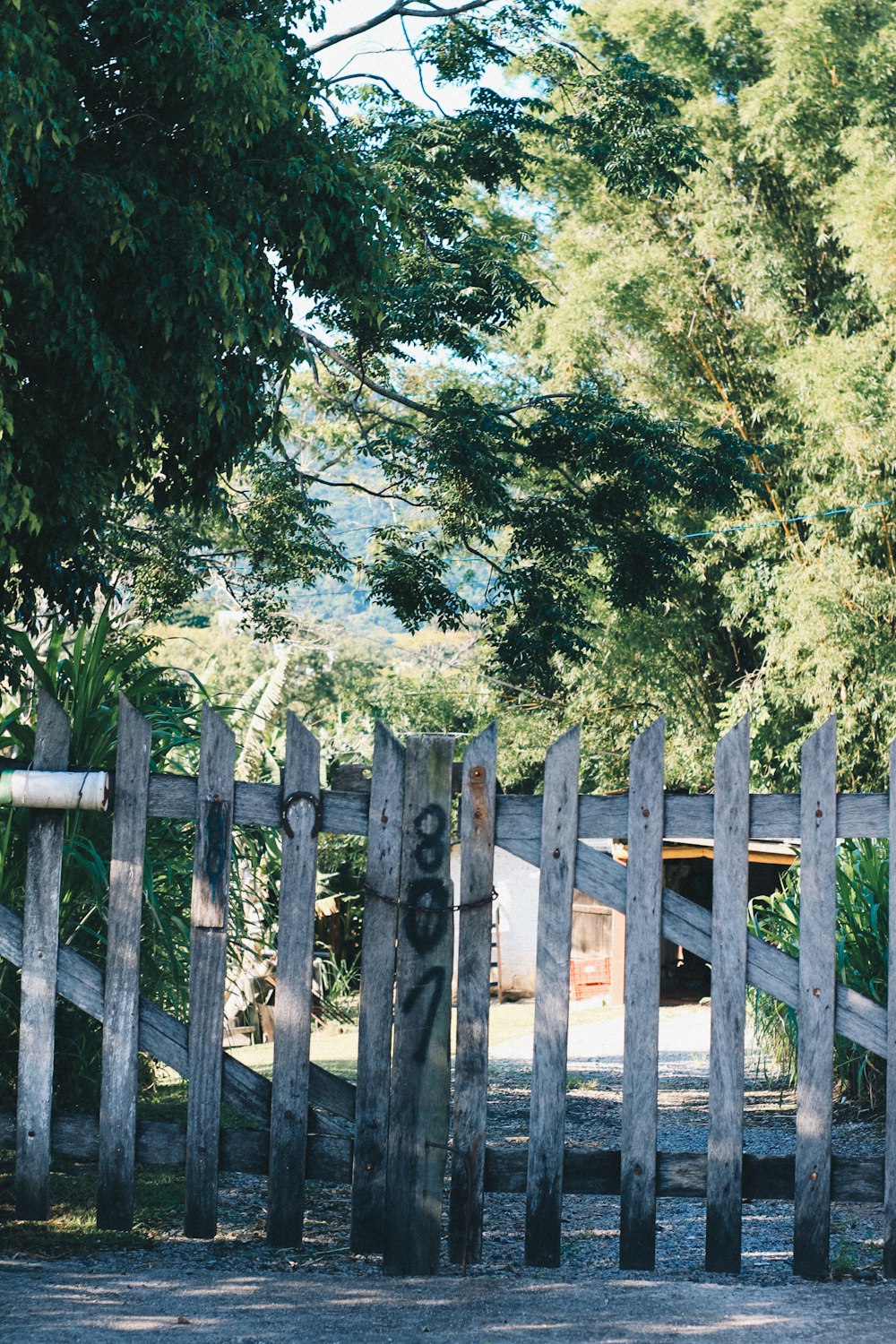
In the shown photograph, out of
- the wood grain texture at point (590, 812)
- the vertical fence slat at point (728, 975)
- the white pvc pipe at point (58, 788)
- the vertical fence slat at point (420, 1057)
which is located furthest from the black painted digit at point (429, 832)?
the white pvc pipe at point (58, 788)

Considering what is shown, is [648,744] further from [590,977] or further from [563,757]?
[590,977]

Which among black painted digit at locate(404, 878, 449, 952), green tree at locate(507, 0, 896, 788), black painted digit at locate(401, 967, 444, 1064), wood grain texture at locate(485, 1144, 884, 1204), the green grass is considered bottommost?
the green grass

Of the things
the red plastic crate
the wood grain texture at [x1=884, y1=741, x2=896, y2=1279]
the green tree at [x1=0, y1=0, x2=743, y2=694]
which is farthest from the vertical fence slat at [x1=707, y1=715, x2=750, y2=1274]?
the red plastic crate

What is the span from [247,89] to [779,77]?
16676 mm

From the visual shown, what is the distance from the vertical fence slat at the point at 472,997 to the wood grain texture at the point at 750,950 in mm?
148

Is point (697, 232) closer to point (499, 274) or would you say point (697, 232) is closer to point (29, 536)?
point (499, 274)

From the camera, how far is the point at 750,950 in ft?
14.3

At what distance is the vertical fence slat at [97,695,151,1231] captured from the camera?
452 centimetres

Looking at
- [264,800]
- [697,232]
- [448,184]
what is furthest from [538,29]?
[264,800]

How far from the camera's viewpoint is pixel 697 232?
66.5ft

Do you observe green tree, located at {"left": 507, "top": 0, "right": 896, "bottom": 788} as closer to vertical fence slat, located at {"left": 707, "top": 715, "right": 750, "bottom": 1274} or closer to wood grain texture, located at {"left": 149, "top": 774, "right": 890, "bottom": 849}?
wood grain texture, located at {"left": 149, "top": 774, "right": 890, "bottom": 849}

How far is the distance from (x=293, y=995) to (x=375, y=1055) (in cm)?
33

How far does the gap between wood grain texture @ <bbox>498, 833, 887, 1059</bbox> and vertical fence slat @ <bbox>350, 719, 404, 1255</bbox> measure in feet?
1.45

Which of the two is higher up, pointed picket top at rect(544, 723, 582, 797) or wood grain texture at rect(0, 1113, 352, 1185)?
pointed picket top at rect(544, 723, 582, 797)
